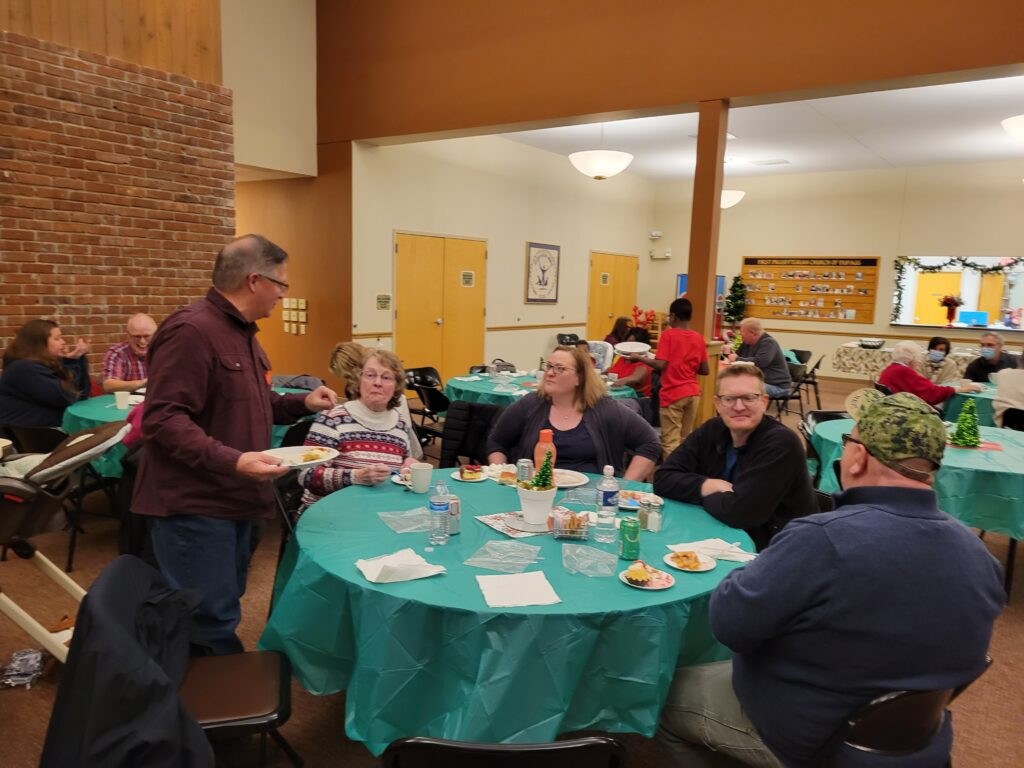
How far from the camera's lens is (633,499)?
271 cm

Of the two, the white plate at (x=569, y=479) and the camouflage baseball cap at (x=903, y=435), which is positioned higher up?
the camouflage baseball cap at (x=903, y=435)

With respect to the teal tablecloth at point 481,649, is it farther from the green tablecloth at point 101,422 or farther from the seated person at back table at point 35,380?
the seated person at back table at point 35,380

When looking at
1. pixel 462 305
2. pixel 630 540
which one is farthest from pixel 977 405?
pixel 462 305

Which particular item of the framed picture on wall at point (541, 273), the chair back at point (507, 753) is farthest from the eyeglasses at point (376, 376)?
the framed picture on wall at point (541, 273)

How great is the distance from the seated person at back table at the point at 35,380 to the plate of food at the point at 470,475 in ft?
9.61

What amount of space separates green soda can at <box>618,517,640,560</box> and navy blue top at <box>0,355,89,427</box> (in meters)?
3.88

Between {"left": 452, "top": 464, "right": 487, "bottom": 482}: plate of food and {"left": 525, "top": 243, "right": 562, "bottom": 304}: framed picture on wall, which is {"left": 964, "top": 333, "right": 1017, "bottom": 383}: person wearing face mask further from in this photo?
{"left": 452, "top": 464, "right": 487, "bottom": 482}: plate of food

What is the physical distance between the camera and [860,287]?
1227 cm

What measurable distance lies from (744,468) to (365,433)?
1577mm

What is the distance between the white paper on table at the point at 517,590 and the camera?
72.1 inches

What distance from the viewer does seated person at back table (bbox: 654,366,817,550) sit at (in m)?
2.47

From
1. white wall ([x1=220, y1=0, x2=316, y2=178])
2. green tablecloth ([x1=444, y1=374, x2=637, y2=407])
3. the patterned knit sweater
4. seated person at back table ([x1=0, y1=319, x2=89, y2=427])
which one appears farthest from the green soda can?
white wall ([x1=220, y1=0, x2=316, y2=178])

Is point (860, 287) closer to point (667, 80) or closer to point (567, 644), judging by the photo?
point (667, 80)

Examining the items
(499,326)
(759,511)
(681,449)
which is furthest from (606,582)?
(499,326)
